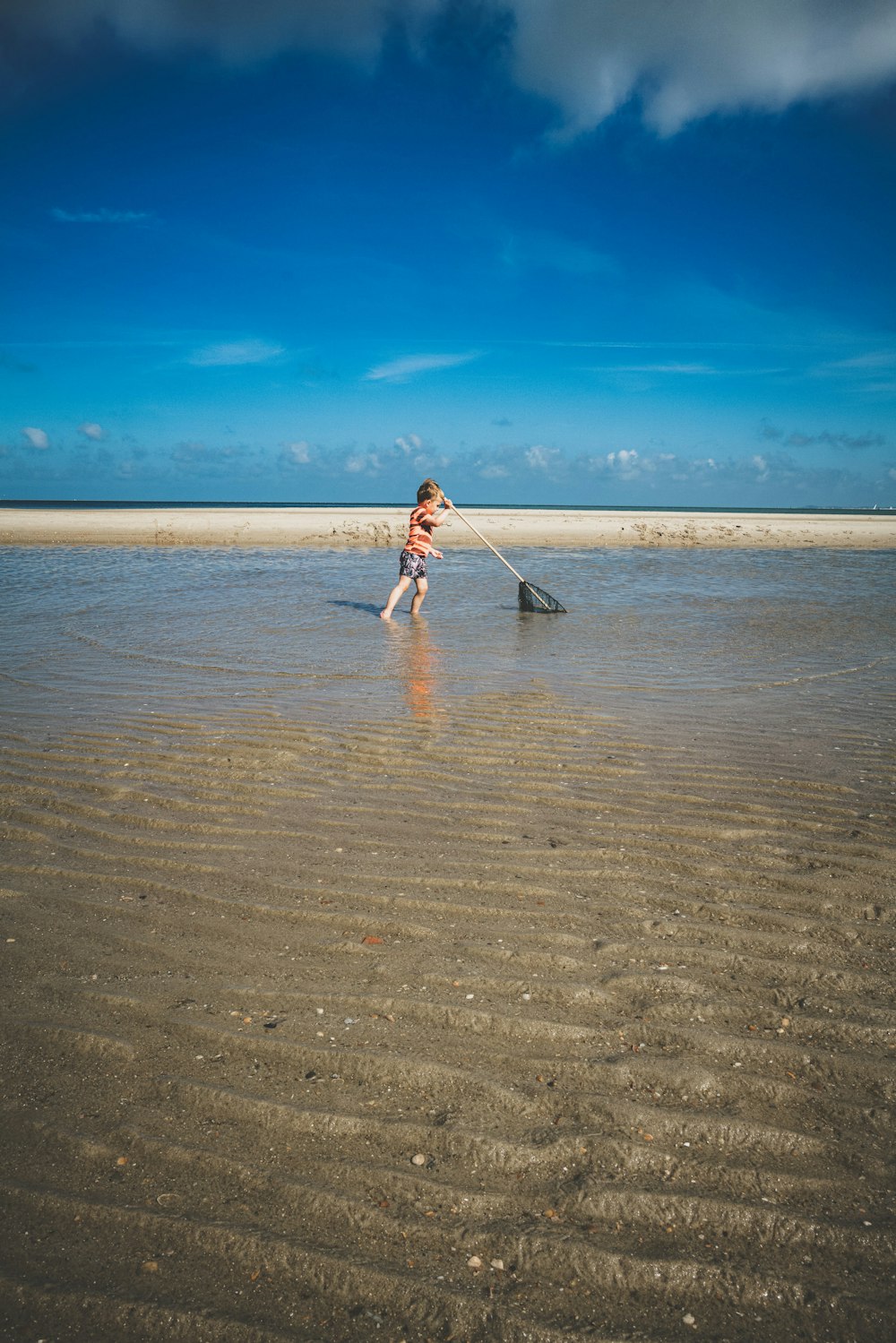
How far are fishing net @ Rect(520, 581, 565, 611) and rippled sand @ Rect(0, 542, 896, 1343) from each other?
25.2ft

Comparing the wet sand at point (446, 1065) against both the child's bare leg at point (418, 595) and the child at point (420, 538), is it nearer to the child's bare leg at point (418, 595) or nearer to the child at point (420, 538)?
the child at point (420, 538)

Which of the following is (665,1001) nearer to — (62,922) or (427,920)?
(427,920)

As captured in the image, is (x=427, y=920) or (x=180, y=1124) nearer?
(x=180, y=1124)

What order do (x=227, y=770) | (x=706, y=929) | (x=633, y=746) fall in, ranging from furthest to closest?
(x=633, y=746) < (x=227, y=770) < (x=706, y=929)

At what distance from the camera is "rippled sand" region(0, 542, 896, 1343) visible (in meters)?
1.95

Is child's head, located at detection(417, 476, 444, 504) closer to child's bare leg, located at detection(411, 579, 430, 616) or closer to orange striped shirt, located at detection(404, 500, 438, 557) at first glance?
orange striped shirt, located at detection(404, 500, 438, 557)

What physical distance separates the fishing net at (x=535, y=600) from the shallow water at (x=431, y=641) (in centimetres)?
26

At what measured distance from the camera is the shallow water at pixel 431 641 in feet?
24.4

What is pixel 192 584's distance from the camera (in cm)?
1645

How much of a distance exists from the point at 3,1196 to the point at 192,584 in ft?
50.1

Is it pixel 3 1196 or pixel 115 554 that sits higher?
pixel 115 554

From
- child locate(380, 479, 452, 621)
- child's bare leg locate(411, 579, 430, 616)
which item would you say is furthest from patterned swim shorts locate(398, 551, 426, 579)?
child's bare leg locate(411, 579, 430, 616)

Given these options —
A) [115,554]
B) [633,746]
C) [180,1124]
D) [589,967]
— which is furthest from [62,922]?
[115,554]

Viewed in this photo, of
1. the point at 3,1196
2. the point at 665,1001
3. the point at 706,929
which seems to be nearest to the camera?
the point at 3,1196
